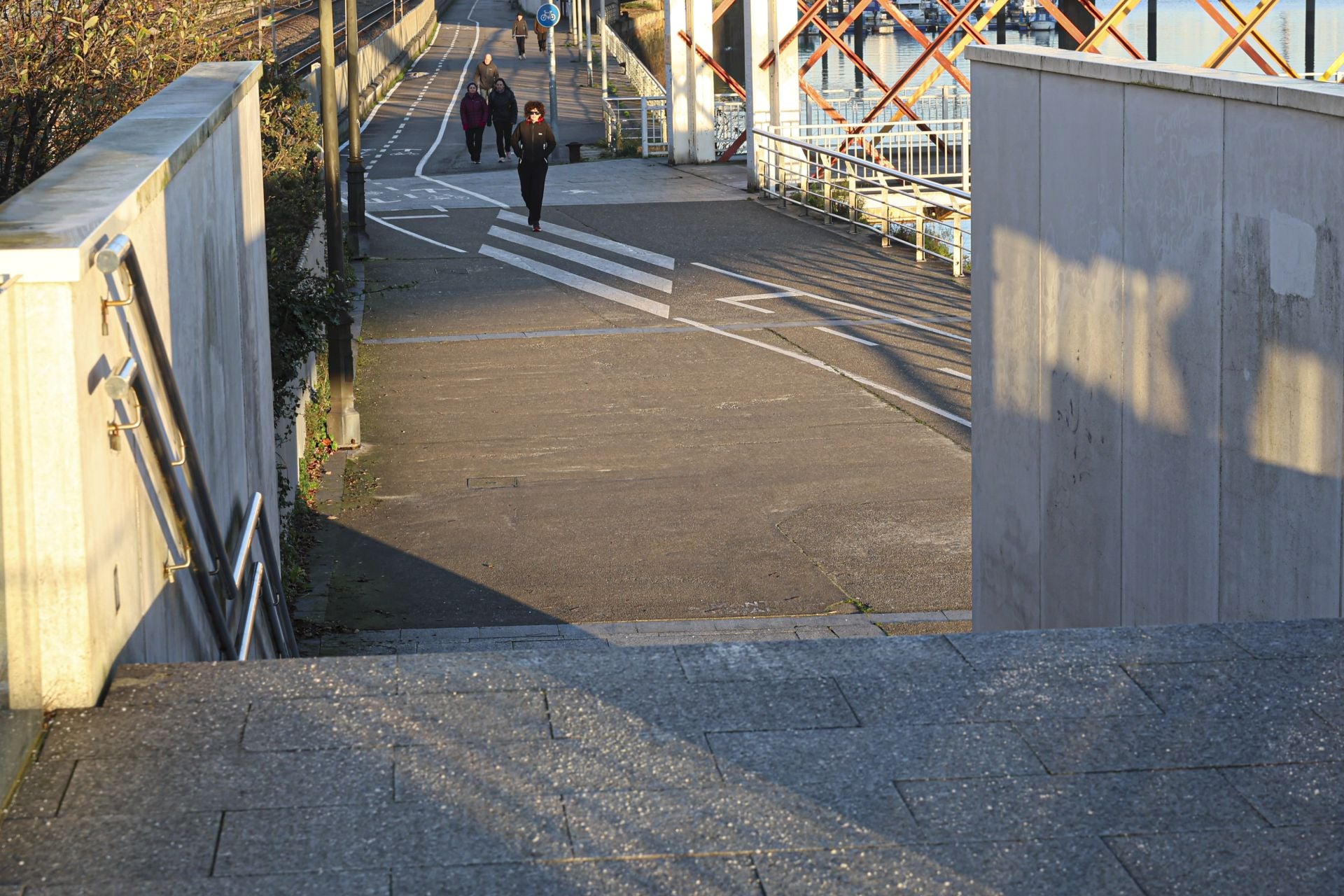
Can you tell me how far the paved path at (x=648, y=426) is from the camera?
9641 millimetres

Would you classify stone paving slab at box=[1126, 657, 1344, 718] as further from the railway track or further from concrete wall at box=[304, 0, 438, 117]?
concrete wall at box=[304, 0, 438, 117]

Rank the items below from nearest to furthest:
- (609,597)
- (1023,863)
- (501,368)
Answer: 1. (1023,863)
2. (609,597)
3. (501,368)

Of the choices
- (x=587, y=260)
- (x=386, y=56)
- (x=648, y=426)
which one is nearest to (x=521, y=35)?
(x=386, y=56)

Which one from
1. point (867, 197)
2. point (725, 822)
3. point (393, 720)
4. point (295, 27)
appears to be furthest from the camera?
point (295, 27)

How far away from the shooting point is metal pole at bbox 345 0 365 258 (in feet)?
57.1

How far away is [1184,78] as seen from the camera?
544 cm

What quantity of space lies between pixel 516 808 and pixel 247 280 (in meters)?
4.98

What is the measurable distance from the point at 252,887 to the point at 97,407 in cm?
126

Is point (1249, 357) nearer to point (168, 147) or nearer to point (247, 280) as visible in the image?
point (168, 147)

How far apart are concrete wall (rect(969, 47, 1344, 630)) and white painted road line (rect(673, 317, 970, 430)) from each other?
5589mm

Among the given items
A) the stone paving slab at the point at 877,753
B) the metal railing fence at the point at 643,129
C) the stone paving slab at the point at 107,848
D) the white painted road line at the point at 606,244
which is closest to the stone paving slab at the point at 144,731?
the stone paving slab at the point at 107,848

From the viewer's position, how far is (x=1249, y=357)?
5227 millimetres

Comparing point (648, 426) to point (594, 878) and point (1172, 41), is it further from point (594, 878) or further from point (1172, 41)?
point (1172, 41)

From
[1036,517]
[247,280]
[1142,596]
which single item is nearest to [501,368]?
[247,280]
